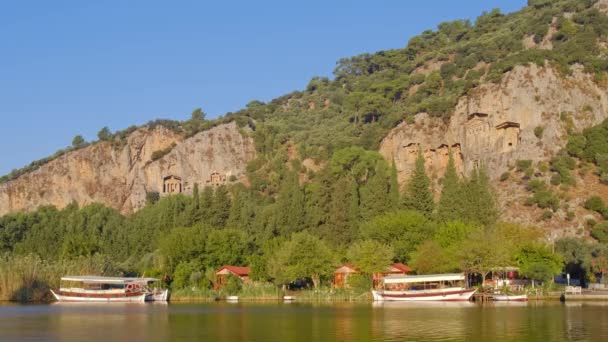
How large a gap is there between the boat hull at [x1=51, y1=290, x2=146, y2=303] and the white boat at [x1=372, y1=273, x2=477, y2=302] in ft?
87.5

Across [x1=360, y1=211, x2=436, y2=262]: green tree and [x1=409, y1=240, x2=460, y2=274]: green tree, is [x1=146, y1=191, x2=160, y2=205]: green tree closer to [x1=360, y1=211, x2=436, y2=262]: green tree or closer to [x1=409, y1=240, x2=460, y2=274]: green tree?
[x1=360, y1=211, x2=436, y2=262]: green tree

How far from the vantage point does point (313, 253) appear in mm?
90438

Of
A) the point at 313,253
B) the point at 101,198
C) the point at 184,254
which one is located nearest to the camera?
the point at 313,253

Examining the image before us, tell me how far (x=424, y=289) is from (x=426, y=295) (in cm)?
295

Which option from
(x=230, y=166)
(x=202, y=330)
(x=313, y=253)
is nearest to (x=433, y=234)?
(x=313, y=253)

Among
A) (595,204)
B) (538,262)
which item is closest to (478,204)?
(538,262)

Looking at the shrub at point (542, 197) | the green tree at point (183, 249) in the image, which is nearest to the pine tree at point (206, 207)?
the green tree at point (183, 249)

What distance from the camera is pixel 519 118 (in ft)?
408

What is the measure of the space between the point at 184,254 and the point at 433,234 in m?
30.4

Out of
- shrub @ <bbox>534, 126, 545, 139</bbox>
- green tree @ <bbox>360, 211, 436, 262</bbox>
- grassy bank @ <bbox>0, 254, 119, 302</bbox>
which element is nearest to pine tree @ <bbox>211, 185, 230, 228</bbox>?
grassy bank @ <bbox>0, 254, 119, 302</bbox>

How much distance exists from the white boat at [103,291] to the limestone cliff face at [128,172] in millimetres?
66973

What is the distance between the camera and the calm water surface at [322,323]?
44594mm

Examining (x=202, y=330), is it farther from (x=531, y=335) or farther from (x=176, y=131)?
(x=176, y=131)

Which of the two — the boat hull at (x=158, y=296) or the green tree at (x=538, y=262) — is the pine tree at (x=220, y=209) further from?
the green tree at (x=538, y=262)
